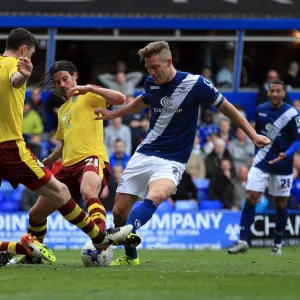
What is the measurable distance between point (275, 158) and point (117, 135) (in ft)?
18.8

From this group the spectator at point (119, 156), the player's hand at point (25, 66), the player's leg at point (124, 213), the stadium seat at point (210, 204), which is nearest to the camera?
the player's hand at point (25, 66)

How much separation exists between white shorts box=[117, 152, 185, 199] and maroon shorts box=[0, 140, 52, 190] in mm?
1225

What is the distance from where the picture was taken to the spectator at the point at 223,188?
2105cm

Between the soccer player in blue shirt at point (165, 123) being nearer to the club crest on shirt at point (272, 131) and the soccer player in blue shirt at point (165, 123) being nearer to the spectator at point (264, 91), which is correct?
the club crest on shirt at point (272, 131)

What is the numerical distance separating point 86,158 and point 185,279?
3.09 metres

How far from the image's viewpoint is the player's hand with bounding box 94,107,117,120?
39.2ft

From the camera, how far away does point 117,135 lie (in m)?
21.6

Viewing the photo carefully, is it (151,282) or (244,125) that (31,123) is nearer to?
(244,125)

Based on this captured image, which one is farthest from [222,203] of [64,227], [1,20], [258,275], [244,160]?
[258,275]

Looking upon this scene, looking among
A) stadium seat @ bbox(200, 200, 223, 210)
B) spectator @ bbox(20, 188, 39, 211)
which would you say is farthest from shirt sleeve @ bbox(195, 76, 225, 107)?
stadium seat @ bbox(200, 200, 223, 210)

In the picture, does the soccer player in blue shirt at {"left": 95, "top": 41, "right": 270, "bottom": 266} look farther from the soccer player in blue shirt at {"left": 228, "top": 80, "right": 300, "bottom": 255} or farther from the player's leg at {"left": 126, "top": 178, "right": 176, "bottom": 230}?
the soccer player in blue shirt at {"left": 228, "top": 80, "right": 300, "bottom": 255}

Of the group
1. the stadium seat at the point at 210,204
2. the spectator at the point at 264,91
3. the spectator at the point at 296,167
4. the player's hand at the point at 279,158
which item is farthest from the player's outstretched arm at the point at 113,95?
the spectator at the point at 264,91

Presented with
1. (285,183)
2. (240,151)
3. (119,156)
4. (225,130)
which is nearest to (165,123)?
(285,183)

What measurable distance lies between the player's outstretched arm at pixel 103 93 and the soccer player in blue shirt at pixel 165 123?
0.33m
